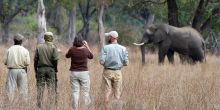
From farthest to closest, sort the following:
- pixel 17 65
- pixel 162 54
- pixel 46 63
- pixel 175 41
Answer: pixel 175 41, pixel 162 54, pixel 17 65, pixel 46 63

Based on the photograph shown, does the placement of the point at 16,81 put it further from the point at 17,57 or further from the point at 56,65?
the point at 56,65

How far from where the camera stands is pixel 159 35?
28.6m

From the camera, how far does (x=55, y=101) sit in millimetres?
12984

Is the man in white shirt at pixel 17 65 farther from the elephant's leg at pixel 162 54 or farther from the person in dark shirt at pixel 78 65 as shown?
the elephant's leg at pixel 162 54

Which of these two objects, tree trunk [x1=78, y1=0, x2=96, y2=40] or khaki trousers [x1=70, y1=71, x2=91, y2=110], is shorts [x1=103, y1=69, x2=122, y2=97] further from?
tree trunk [x1=78, y1=0, x2=96, y2=40]

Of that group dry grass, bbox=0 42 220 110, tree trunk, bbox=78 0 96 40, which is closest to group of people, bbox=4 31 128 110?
dry grass, bbox=0 42 220 110

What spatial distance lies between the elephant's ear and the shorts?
1445 centimetres

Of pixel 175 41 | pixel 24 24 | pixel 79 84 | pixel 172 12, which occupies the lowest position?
pixel 79 84

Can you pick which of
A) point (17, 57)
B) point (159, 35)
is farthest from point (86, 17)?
point (17, 57)

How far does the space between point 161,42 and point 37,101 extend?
1584 cm

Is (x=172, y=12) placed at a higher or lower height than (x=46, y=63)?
higher

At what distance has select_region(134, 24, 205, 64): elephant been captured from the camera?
28625 millimetres

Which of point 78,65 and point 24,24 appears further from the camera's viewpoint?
point 24,24

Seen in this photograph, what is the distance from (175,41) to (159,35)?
34.8 inches
